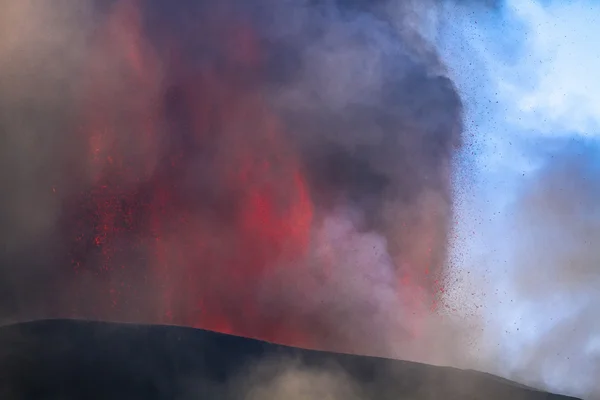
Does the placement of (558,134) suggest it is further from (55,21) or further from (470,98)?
(55,21)

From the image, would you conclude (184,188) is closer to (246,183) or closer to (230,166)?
(230,166)

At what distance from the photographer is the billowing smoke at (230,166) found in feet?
26.3

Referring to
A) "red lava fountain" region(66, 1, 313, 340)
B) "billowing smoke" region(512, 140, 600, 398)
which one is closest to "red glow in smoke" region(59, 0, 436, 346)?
"red lava fountain" region(66, 1, 313, 340)

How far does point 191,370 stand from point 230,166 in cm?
247

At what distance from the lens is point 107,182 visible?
8.12 m

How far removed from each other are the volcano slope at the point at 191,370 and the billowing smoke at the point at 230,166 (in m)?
0.35

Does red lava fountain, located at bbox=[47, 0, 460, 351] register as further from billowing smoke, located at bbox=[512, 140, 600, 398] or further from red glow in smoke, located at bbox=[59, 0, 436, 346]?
billowing smoke, located at bbox=[512, 140, 600, 398]

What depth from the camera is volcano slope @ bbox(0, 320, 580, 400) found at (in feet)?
21.9

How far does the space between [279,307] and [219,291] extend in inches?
29.4

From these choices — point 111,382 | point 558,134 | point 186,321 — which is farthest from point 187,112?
point 558,134

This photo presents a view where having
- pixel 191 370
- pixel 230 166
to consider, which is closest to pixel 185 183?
pixel 230 166

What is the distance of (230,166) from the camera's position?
26.9 ft

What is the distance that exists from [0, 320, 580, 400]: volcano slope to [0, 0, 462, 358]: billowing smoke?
1.15 ft

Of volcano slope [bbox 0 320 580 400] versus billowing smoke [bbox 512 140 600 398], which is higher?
billowing smoke [bbox 512 140 600 398]
